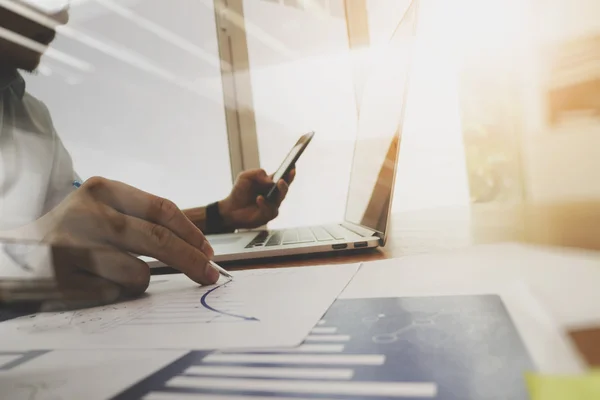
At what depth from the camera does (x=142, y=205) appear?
14.8 inches

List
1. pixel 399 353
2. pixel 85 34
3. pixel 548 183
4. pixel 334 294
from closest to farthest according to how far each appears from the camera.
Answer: pixel 399 353
pixel 334 294
pixel 548 183
pixel 85 34

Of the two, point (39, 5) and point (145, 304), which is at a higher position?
point (39, 5)

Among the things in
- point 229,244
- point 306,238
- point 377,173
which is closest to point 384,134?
point 377,173

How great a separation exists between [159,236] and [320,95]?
3.31 feet

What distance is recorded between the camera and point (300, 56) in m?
1.32

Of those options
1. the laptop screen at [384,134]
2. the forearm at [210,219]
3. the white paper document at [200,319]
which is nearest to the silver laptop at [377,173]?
the laptop screen at [384,134]

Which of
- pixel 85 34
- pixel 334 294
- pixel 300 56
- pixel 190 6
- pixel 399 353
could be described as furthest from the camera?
pixel 300 56

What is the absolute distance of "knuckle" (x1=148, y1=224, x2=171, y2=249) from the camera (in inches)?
14.3

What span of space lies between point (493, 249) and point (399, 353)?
30 cm

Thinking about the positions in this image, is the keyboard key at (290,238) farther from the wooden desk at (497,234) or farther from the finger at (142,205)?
the finger at (142,205)

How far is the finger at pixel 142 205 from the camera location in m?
0.37

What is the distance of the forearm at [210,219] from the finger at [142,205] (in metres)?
0.52

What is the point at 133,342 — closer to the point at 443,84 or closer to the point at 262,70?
the point at 443,84

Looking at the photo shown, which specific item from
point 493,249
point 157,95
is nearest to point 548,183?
point 493,249
